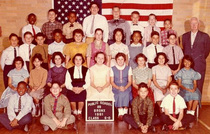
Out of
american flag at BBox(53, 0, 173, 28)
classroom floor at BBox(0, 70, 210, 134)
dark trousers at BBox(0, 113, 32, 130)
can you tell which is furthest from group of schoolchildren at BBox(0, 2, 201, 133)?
american flag at BBox(53, 0, 173, 28)

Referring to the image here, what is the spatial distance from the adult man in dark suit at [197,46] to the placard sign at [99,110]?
2221 millimetres

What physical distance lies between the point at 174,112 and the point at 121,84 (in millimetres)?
1255

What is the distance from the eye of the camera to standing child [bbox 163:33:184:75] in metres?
6.82

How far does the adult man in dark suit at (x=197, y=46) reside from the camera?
696 cm

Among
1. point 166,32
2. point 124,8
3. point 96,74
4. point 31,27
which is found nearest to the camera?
point 96,74

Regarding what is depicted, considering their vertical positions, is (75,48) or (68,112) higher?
(75,48)

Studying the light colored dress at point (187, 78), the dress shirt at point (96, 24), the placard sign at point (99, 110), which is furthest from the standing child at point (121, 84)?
the light colored dress at point (187, 78)

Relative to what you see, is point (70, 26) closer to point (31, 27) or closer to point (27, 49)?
point (31, 27)

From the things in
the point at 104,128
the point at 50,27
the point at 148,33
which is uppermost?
the point at 50,27

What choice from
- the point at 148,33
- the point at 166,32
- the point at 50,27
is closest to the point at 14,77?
the point at 50,27

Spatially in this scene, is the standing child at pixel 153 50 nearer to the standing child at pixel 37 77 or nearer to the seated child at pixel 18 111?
the standing child at pixel 37 77

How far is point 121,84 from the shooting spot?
647 centimetres

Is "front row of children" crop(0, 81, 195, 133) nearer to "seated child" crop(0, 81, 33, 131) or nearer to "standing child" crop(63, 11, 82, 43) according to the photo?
"seated child" crop(0, 81, 33, 131)

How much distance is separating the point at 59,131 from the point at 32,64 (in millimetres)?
1795
